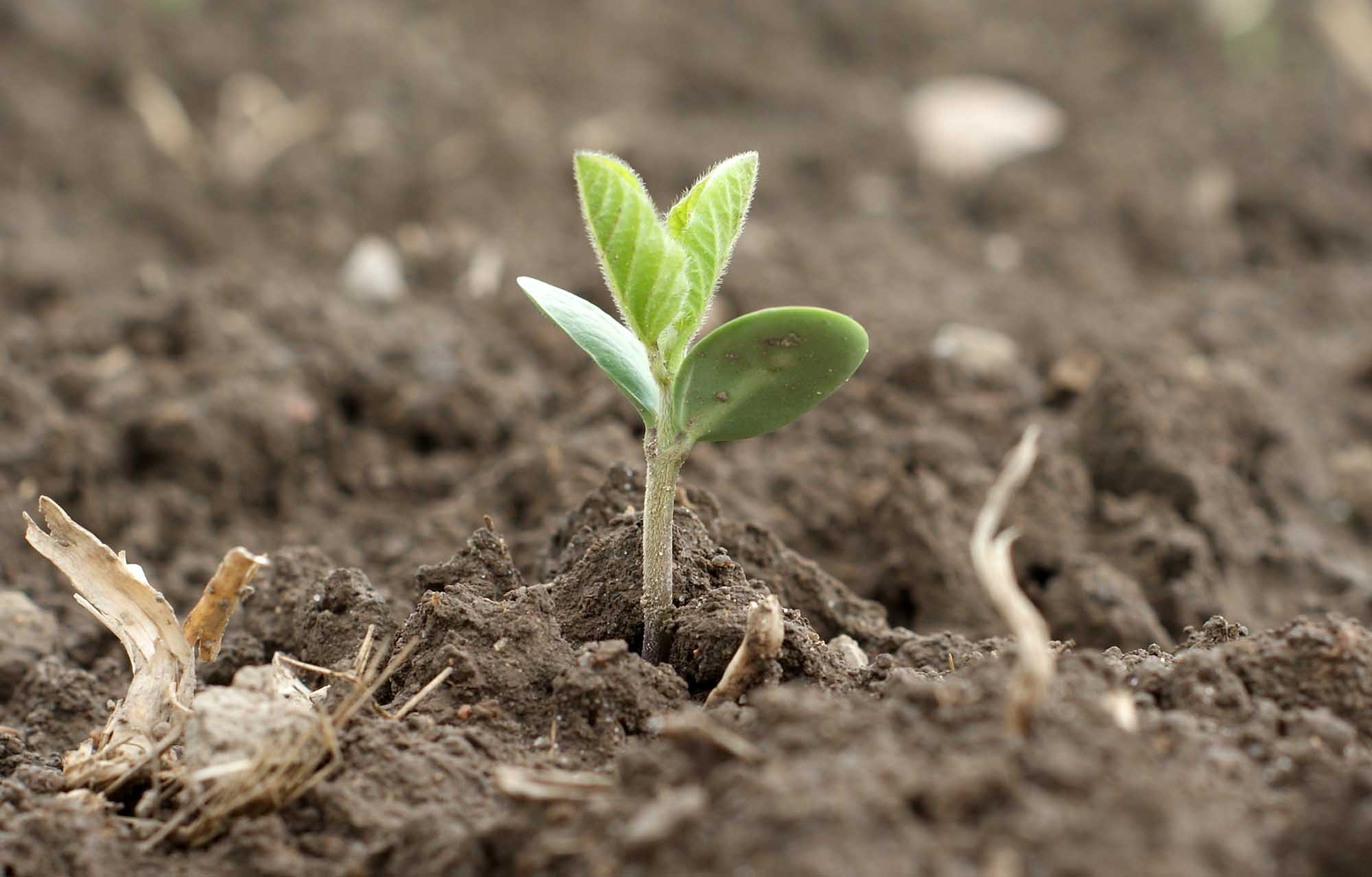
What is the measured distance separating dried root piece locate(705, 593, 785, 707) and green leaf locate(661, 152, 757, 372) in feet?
0.90

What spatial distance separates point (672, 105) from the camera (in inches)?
207

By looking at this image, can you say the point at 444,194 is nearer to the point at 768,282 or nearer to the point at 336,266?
the point at 336,266

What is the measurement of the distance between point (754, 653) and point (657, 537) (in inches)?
7.0

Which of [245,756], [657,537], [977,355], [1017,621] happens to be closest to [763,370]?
[657,537]

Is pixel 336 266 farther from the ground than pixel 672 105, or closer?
closer

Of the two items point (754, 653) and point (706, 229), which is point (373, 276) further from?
point (754, 653)

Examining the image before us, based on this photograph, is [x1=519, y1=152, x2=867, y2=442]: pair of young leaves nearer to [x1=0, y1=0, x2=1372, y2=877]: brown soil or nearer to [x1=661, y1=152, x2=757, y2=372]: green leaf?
[x1=661, y1=152, x2=757, y2=372]: green leaf

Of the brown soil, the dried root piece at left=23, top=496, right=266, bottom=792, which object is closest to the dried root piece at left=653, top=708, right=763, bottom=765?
the brown soil

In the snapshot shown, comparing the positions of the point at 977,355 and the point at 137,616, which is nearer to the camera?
the point at 137,616

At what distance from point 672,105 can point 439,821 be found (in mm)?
4388

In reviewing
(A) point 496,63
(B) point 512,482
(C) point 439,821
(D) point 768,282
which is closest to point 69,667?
(B) point 512,482

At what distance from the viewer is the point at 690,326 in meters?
1.38

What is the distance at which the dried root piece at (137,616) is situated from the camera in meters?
1.41

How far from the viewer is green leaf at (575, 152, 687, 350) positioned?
1.27 metres
